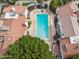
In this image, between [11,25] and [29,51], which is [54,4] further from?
[29,51]

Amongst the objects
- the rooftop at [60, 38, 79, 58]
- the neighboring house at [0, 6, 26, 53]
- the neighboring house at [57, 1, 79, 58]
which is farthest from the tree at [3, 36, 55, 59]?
the neighboring house at [0, 6, 26, 53]

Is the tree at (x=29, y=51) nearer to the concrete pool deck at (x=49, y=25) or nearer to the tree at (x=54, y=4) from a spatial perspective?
the concrete pool deck at (x=49, y=25)

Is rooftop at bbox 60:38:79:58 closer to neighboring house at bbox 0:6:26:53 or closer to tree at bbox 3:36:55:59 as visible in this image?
tree at bbox 3:36:55:59

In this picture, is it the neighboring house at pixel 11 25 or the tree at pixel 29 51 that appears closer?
the tree at pixel 29 51

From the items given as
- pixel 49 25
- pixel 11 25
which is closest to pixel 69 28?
pixel 49 25

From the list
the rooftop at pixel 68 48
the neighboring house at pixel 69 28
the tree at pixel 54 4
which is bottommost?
the rooftop at pixel 68 48

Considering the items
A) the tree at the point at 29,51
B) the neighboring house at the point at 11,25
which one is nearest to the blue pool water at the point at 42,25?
the neighboring house at the point at 11,25

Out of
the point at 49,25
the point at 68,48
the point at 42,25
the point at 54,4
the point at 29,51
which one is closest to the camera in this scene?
the point at 29,51
